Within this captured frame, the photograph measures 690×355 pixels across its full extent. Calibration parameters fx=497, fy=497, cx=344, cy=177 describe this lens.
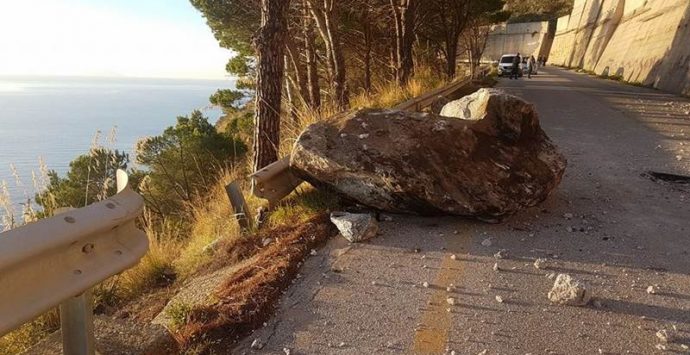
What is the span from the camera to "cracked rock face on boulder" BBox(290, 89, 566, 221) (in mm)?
4746

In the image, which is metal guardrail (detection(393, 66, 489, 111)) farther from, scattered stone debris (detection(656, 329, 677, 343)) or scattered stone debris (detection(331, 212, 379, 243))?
scattered stone debris (detection(656, 329, 677, 343))

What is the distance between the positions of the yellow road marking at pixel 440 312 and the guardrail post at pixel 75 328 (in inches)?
66.8

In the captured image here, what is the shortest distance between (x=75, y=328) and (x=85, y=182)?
46.2 ft

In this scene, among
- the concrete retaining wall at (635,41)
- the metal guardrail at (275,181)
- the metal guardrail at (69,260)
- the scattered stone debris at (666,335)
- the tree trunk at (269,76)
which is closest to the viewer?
the metal guardrail at (69,260)

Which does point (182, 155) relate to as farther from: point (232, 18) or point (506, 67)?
point (506, 67)

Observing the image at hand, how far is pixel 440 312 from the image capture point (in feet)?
10.7

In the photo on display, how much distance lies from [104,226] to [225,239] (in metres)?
2.85

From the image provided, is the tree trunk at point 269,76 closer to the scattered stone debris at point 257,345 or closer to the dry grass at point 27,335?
the dry grass at point 27,335

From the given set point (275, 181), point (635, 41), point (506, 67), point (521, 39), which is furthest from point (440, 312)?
point (521, 39)

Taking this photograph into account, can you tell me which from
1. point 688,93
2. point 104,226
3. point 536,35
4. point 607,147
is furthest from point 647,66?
point 536,35

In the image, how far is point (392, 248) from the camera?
436 cm

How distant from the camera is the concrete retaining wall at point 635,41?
69.9 feet

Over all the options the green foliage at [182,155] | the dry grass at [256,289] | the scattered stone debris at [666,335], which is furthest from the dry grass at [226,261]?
the green foliage at [182,155]

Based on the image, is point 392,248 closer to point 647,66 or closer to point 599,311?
point 599,311
